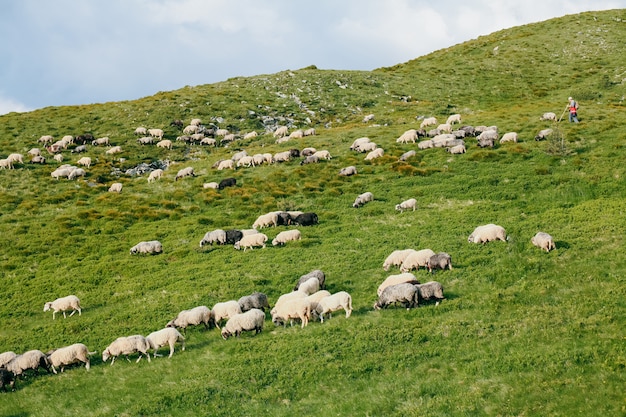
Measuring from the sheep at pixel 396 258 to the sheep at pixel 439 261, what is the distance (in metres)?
1.64

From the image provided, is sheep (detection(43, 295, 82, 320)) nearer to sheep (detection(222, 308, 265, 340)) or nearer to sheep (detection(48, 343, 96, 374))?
sheep (detection(48, 343, 96, 374))

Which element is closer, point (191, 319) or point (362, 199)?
point (191, 319)

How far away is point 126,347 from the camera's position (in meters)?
20.0

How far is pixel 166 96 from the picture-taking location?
8188 centimetres

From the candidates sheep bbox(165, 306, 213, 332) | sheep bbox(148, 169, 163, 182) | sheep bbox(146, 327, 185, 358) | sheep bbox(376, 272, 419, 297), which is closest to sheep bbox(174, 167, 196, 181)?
sheep bbox(148, 169, 163, 182)

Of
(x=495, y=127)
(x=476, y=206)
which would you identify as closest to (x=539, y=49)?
(x=495, y=127)

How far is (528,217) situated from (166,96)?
65903mm

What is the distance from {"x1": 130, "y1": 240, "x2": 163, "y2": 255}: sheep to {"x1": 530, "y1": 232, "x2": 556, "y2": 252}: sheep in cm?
2291

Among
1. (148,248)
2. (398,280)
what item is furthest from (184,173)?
(398,280)

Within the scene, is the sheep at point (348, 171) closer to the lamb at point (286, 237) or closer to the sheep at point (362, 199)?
the sheep at point (362, 199)

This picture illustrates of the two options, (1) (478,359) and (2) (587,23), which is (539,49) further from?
(1) (478,359)

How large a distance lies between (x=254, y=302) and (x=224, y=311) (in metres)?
1.46

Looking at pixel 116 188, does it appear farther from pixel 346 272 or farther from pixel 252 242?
pixel 346 272

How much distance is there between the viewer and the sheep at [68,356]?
775 inches
